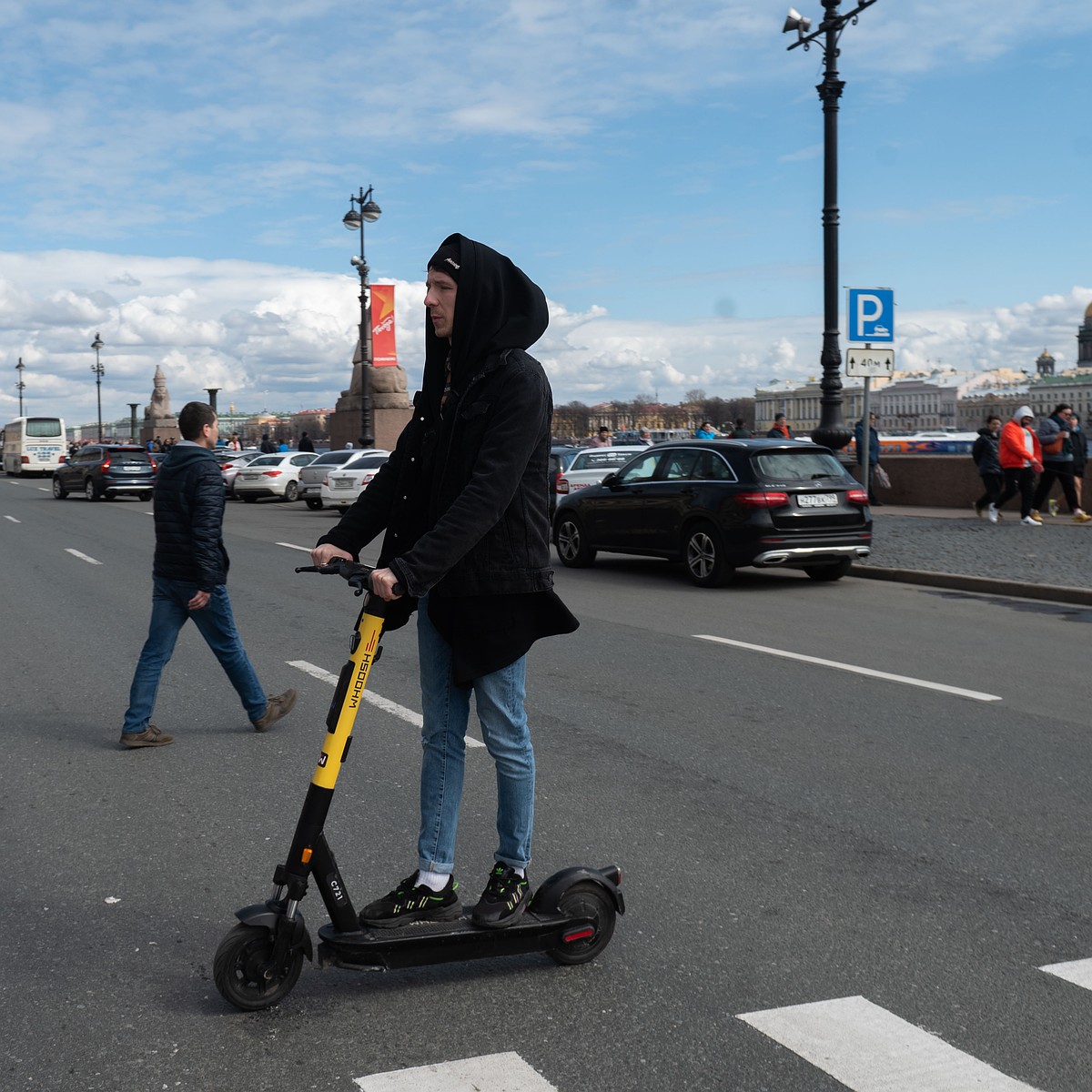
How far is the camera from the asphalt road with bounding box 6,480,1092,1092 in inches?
120

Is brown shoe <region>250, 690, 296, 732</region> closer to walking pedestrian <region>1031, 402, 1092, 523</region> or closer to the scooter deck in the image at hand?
the scooter deck

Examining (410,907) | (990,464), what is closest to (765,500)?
(990,464)

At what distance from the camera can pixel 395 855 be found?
4.50 metres

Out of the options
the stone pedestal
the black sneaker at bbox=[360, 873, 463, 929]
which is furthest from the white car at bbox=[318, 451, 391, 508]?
the black sneaker at bbox=[360, 873, 463, 929]

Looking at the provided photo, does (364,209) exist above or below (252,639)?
above

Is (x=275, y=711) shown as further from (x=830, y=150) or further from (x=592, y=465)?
(x=592, y=465)

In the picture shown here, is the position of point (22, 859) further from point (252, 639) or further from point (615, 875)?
point (252, 639)

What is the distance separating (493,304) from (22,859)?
265cm

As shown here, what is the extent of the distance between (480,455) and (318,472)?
1140 inches

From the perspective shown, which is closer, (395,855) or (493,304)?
(493,304)

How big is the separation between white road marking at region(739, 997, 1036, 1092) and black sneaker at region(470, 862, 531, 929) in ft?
2.05

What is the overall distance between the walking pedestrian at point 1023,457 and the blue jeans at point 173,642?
48.3ft

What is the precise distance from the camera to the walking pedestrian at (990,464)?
787 inches

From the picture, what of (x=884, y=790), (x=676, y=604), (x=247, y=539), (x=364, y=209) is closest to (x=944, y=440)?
(x=364, y=209)
